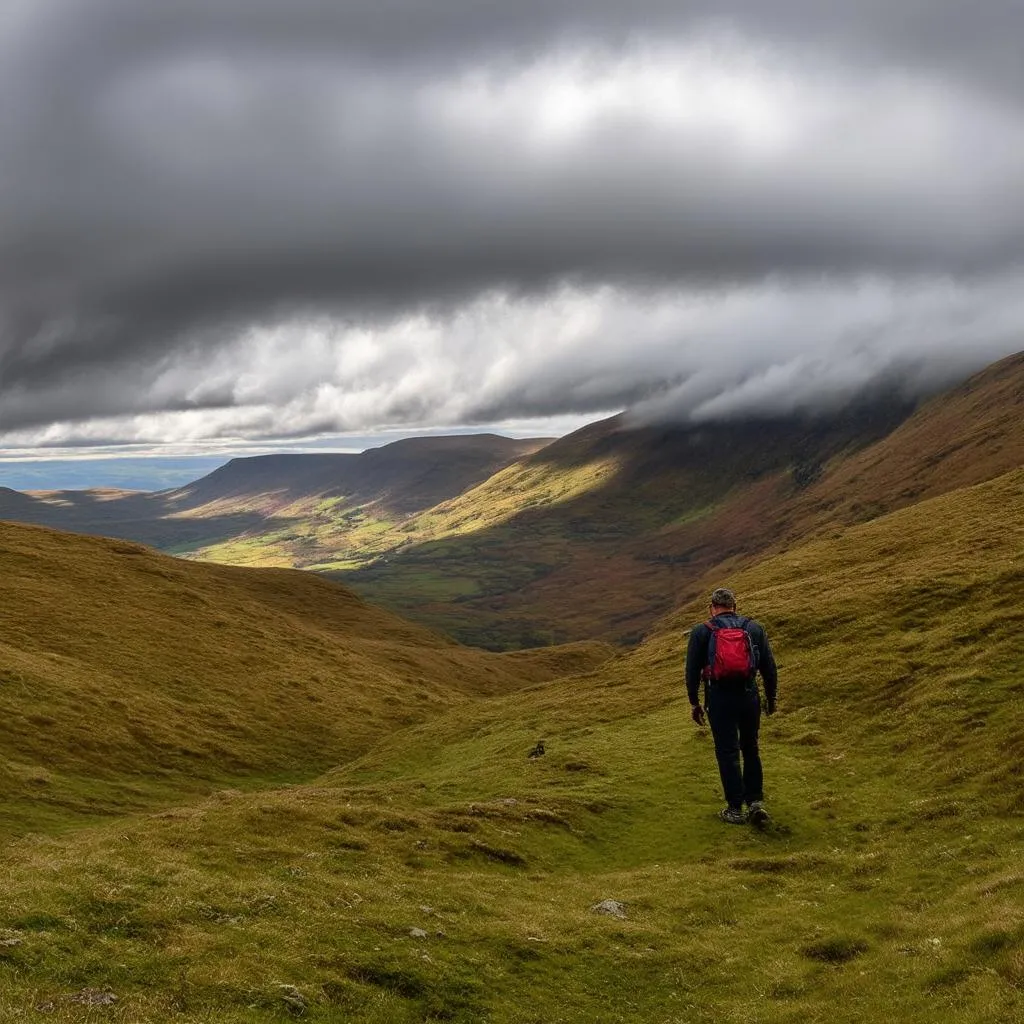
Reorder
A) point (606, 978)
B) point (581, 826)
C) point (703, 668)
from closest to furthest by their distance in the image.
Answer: point (606, 978) < point (703, 668) < point (581, 826)

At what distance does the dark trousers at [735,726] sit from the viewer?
22.8 m

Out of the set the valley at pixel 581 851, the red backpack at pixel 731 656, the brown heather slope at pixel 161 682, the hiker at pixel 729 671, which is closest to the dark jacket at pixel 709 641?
the hiker at pixel 729 671

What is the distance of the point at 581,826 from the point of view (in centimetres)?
2833

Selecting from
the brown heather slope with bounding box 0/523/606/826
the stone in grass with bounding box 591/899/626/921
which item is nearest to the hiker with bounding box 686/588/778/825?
the stone in grass with bounding box 591/899/626/921

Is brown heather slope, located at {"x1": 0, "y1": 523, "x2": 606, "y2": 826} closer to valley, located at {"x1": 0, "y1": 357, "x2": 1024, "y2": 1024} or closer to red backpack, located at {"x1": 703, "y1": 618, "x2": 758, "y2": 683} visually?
valley, located at {"x1": 0, "y1": 357, "x2": 1024, "y2": 1024}

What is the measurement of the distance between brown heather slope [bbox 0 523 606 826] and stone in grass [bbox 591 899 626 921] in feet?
114

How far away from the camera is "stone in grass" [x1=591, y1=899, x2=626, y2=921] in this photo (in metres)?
18.8

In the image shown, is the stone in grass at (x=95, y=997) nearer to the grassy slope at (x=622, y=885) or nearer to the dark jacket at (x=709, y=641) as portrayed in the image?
the grassy slope at (x=622, y=885)

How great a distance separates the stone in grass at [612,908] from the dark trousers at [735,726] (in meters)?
5.85

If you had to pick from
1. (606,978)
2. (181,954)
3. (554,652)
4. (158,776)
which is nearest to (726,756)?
(606,978)

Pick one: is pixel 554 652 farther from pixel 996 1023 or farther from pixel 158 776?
pixel 996 1023

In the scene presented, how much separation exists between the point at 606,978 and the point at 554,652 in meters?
156

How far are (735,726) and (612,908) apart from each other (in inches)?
266

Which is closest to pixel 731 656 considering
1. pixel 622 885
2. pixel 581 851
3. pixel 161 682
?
pixel 622 885
